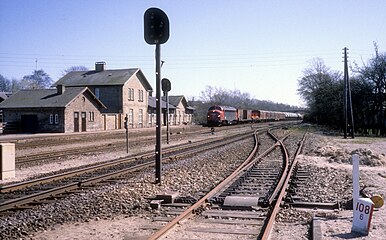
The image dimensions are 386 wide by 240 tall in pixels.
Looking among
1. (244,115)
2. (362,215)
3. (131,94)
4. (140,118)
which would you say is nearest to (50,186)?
(362,215)

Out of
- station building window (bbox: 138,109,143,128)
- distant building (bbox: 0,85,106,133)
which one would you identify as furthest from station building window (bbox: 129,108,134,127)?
distant building (bbox: 0,85,106,133)

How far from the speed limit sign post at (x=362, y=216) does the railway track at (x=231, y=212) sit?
125 cm

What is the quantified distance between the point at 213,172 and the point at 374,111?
38.9m

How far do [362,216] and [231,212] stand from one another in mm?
2243

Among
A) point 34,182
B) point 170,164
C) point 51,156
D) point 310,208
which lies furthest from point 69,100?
point 310,208

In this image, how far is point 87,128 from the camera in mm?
47406

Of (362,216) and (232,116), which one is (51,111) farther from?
(362,216)

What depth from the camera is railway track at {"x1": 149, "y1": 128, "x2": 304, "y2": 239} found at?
20.4 ft

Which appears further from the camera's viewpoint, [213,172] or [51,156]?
[51,156]

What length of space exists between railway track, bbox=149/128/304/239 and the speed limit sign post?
4.10 ft

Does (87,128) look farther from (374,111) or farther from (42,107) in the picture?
(374,111)

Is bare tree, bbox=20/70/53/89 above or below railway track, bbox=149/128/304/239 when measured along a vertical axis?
above

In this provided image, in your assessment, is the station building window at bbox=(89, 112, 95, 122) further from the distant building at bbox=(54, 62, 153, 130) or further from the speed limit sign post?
the speed limit sign post

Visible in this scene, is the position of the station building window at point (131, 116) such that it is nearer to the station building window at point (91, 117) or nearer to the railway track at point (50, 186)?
the station building window at point (91, 117)
